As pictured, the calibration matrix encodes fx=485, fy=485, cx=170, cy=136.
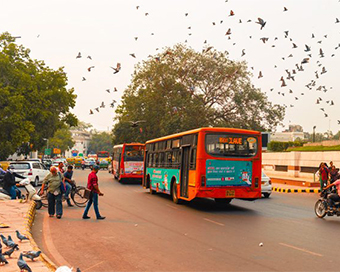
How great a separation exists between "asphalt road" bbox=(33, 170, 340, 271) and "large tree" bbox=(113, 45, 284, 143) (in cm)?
3597

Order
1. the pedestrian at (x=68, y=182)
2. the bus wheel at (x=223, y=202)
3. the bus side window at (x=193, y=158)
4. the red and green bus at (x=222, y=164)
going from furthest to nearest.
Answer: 1. the bus wheel at (x=223, y=202)
2. the pedestrian at (x=68, y=182)
3. the bus side window at (x=193, y=158)
4. the red and green bus at (x=222, y=164)

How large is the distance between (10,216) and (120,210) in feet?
15.0

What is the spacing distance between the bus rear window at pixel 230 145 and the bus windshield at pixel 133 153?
18627 mm

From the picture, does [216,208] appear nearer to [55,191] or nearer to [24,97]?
[55,191]

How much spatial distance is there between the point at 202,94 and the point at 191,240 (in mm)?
44203

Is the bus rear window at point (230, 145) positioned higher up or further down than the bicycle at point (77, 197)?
higher up

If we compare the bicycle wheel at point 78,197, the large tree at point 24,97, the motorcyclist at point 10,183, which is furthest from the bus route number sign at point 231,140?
the large tree at point 24,97

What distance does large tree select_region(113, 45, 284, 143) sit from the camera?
2072 inches

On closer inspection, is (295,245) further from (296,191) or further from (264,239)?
(296,191)

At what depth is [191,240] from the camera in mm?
10547

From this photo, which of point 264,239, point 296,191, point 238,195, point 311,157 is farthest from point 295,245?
point 311,157

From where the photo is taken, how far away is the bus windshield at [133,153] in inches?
1393

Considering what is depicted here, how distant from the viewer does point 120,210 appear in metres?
17.2

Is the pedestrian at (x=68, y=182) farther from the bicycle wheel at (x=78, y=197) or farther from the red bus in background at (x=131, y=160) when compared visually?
the red bus in background at (x=131, y=160)
